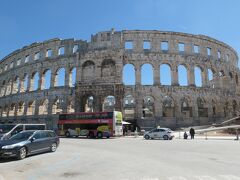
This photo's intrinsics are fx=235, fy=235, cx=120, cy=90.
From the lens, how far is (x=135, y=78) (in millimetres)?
37938

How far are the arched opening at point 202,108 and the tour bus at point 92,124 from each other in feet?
62.2

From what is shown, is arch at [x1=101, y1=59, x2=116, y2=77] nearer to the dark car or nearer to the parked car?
the parked car

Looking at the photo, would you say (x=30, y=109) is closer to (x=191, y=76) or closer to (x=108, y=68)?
(x=108, y=68)

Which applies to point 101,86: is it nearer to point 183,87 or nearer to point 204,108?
point 183,87

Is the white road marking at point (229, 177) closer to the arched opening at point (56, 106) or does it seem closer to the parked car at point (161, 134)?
the parked car at point (161, 134)

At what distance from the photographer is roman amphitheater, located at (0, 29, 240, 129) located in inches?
1465

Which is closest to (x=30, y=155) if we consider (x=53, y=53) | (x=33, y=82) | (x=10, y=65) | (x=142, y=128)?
(x=142, y=128)

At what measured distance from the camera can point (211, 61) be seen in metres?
42.1

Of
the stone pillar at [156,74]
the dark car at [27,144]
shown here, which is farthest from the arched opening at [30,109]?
the dark car at [27,144]

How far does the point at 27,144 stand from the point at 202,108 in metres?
35.8

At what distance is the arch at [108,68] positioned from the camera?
38750 millimetres

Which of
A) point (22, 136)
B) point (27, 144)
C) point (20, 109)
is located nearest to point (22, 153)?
point (27, 144)

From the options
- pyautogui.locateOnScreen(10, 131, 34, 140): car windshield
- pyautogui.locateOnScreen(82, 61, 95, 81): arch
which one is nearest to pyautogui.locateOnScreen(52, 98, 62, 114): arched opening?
pyautogui.locateOnScreen(82, 61, 95, 81): arch

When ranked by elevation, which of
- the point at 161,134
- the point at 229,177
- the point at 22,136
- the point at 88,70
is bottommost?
the point at 229,177
